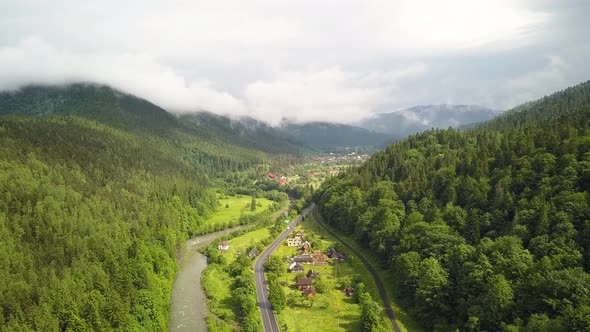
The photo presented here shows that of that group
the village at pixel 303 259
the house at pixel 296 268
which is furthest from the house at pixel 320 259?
the house at pixel 296 268

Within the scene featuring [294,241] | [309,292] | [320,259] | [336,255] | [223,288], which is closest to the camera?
[309,292]

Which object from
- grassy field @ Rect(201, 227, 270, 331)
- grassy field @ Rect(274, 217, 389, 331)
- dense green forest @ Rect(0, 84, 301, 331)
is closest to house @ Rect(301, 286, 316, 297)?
grassy field @ Rect(274, 217, 389, 331)

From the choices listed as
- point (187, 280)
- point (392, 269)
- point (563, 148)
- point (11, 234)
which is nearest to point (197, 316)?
point (187, 280)

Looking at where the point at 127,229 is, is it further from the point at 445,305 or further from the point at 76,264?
the point at 445,305

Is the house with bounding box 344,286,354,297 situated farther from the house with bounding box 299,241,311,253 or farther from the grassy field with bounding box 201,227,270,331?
the house with bounding box 299,241,311,253

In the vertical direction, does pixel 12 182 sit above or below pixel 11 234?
above

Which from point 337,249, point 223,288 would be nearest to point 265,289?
point 223,288

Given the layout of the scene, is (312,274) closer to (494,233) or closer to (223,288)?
(223,288)
